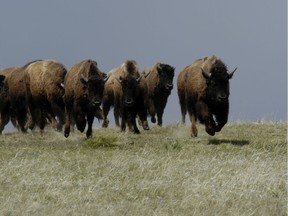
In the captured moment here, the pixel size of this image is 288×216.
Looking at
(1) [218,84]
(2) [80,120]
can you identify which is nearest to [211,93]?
(1) [218,84]

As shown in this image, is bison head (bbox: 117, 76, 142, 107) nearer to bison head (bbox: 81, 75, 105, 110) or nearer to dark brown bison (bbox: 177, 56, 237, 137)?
bison head (bbox: 81, 75, 105, 110)

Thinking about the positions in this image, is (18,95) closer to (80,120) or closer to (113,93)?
(113,93)

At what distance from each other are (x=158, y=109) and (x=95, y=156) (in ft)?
41.1

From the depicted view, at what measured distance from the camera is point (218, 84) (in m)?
15.2

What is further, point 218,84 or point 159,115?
point 159,115

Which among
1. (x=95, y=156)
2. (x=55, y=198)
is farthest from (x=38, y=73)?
(x=55, y=198)

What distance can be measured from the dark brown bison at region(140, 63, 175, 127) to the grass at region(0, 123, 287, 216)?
10.1 m

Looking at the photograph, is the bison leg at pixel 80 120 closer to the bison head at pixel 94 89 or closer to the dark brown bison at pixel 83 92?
the dark brown bison at pixel 83 92

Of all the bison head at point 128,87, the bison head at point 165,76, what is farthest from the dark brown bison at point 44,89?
the bison head at point 165,76

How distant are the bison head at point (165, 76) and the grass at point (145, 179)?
33.2 feet

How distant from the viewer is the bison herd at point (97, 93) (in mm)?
15594

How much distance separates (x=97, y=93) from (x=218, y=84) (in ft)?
10.6

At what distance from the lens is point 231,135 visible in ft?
58.8

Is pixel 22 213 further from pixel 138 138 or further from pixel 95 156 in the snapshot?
pixel 138 138
